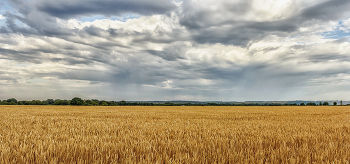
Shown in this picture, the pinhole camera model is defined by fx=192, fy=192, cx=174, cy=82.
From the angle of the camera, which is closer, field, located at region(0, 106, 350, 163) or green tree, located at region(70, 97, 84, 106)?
field, located at region(0, 106, 350, 163)

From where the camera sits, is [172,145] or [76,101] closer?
[172,145]

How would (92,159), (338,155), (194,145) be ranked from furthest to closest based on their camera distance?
(194,145) → (338,155) → (92,159)

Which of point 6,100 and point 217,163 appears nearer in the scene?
point 217,163

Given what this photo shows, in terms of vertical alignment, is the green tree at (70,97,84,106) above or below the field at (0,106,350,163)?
below

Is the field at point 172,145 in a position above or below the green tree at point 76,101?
above

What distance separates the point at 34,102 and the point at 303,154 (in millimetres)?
98148

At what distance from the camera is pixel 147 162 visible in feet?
10.1

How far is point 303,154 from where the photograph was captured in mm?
3664

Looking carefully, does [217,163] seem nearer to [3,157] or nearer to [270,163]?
[270,163]

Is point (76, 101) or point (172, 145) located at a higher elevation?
point (172, 145)

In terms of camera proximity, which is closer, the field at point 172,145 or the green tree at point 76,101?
the field at point 172,145

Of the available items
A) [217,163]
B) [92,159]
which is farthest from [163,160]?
[92,159]

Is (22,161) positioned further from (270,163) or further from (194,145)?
(270,163)

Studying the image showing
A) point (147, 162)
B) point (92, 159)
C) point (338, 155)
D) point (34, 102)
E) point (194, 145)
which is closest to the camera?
point (147, 162)
